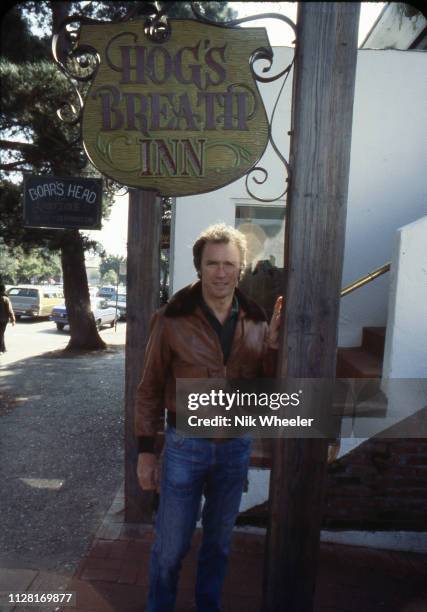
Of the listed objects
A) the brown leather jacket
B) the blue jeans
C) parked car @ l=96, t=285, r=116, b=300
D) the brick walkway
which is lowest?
parked car @ l=96, t=285, r=116, b=300

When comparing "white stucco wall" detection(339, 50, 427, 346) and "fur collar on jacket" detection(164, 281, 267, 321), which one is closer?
"fur collar on jacket" detection(164, 281, 267, 321)

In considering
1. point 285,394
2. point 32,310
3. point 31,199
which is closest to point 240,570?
point 285,394

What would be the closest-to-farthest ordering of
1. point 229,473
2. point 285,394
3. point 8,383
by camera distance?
point 285,394, point 229,473, point 8,383

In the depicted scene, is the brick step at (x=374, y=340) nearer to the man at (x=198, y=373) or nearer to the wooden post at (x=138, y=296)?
the wooden post at (x=138, y=296)

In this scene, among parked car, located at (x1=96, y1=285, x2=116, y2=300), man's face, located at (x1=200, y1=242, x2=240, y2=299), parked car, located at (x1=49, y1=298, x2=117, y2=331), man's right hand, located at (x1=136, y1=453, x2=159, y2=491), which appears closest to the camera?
man's face, located at (x1=200, y1=242, x2=240, y2=299)

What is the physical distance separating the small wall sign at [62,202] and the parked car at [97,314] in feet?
42.0

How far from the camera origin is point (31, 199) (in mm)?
3912

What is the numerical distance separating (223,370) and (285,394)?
271 mm

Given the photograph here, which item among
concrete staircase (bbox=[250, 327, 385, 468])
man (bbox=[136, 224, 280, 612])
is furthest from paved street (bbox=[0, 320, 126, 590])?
concrete staircase (bbox=[250, 327, 385, 468])

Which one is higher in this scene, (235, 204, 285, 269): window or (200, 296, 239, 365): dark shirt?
(235, 204, 285, 269): window

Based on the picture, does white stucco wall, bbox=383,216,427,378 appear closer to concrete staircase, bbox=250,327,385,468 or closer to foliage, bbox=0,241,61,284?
concrete staircase, bbox=250,327,385,468

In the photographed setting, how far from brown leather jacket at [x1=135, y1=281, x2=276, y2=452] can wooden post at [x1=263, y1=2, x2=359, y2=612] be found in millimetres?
172

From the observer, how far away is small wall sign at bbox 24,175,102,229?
12.0ft

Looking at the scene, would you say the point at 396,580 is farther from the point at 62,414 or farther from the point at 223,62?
the point at 62,414
